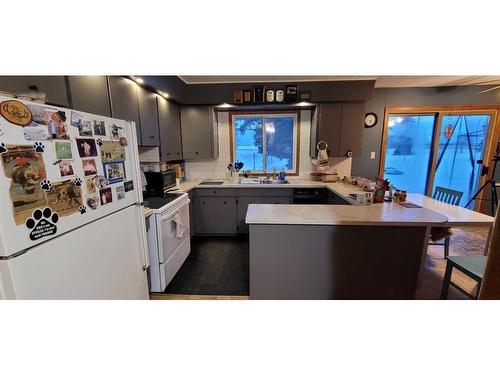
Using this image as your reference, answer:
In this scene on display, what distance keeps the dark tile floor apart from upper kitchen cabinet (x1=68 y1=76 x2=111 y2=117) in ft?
5.58

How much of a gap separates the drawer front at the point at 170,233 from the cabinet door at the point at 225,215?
651mm

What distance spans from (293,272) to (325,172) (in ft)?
7.03

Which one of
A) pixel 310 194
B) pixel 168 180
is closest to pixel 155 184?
pixel 168 180

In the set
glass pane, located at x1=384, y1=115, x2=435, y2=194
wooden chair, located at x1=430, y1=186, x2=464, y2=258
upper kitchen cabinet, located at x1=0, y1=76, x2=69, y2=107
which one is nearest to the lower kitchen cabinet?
upper kitchen cabinet, located at x1=0, y1=76, x2=69, y2=107

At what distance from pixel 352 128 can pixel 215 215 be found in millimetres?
2348

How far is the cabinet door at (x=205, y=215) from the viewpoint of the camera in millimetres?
3000

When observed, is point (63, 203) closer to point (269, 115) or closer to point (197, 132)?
point (197, 132)

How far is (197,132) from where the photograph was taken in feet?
10.1

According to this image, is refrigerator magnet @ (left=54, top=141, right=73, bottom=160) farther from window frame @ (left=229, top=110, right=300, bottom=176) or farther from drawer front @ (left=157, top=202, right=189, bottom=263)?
window frame @ (left=229, top=110, right=300, bottom=176)

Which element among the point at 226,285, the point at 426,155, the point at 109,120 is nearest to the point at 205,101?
the point at 109,120

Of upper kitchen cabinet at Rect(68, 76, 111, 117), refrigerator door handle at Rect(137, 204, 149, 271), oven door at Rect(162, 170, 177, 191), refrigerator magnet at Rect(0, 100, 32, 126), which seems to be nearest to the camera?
refrigerator magnet at Rect(0, 100, 32, 126)

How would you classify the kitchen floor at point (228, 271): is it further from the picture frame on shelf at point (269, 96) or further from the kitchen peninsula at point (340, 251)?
the picture frame on shelf at point (269, 96)

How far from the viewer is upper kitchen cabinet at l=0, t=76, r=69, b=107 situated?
1038mm

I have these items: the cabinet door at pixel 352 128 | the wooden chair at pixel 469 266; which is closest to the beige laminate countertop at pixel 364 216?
the wooden chair at pixel 469 266
